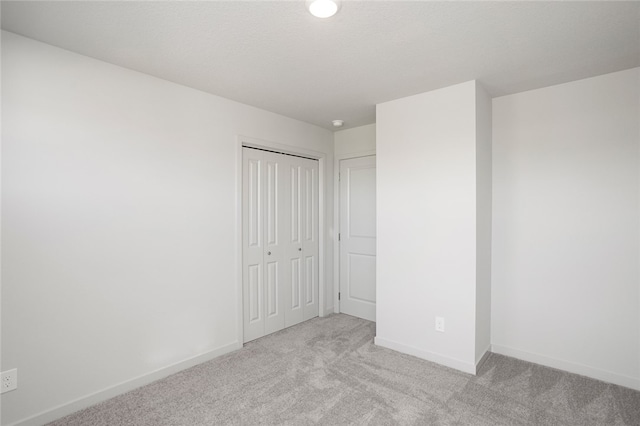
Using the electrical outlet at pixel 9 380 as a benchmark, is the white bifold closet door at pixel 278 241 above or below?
above

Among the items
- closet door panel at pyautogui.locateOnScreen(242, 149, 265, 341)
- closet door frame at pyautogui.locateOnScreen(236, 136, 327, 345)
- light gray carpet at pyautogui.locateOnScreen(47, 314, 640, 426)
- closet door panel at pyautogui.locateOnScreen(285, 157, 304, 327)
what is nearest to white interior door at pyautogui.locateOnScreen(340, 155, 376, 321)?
closet door frame at pyautogui.locateOnScreen(236, 136, 327, 345)

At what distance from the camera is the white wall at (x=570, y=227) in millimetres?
2439

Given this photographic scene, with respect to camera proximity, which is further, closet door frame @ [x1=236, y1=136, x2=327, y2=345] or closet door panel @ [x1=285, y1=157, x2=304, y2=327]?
closet door panel @ [x1=285, y1=157, x2=304, y2=327]

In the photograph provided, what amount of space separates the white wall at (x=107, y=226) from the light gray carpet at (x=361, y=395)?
0.31 metres

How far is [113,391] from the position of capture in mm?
2309

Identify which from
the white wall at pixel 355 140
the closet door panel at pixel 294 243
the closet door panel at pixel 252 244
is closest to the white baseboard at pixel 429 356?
the closet door panel at pixel 294 243

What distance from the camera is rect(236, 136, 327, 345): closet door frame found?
3.13 metres

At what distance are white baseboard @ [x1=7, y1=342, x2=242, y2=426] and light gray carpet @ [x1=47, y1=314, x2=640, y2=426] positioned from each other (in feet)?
0.16

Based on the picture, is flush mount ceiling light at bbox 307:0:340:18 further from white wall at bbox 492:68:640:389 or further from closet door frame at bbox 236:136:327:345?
white wall at bbox 492:68:640:389

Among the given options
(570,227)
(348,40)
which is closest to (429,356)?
(570,227)

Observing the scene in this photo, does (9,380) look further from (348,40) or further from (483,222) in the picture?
(483,222)

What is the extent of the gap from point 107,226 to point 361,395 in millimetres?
2188

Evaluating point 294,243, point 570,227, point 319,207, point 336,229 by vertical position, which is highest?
point 319,207

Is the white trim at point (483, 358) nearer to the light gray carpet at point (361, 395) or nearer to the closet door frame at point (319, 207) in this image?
the light gray carpet at point (361, 395)
